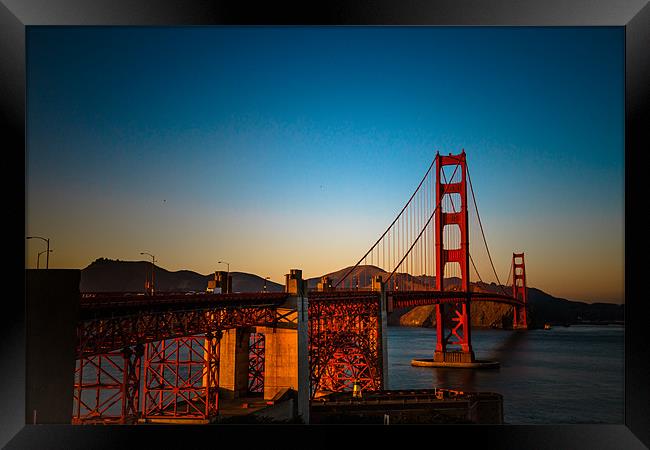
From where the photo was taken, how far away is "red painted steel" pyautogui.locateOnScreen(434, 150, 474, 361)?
4822 centimetres

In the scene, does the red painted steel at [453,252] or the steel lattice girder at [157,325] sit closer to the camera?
the steel lattice girder at [157,325]

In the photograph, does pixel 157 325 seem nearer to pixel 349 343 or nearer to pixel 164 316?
pixel 164 316

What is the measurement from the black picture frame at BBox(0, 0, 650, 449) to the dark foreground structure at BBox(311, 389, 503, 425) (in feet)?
28.2

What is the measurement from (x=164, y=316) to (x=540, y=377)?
32821 mm

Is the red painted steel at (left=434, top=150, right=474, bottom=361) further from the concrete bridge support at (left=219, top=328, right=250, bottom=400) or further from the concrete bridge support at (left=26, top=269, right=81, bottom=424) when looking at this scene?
the concrete bridge support at (left=26, top=269, right=81, bottom=424)

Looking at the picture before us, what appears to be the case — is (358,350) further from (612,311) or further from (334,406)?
(612,311)

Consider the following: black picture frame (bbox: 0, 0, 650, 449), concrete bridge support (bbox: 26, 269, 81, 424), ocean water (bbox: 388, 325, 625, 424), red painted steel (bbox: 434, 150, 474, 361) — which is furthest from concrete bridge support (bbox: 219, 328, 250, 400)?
red painted steel (bbox: 434, 150, 474, 361)

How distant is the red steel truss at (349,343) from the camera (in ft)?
95.9

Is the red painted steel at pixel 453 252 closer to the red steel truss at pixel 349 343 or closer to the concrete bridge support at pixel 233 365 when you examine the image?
the red steel truss at pixel 349 343

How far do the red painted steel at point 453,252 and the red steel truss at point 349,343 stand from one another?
14.8 m

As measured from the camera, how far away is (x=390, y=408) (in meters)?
21.4

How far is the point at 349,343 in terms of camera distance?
31.3m
